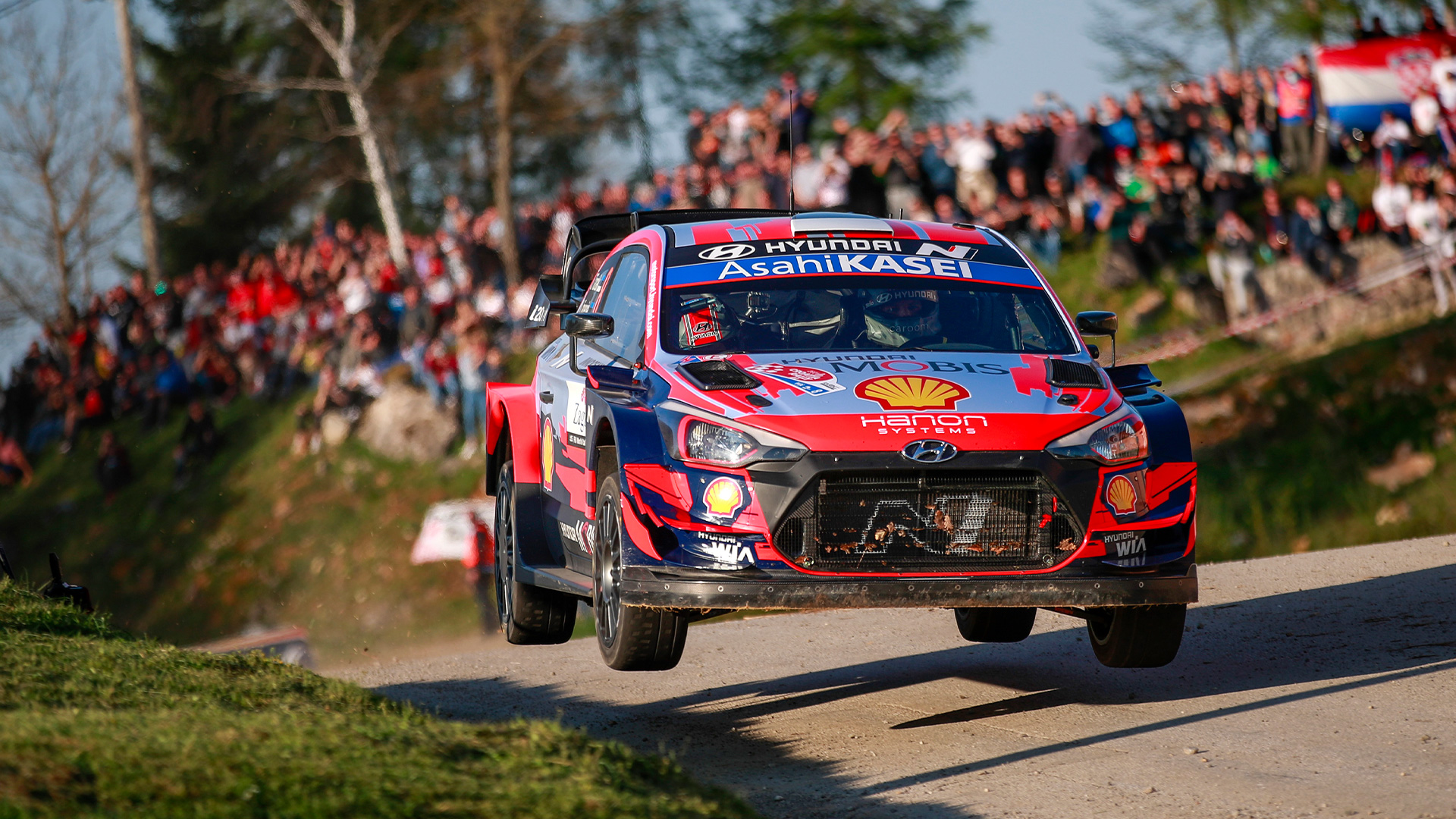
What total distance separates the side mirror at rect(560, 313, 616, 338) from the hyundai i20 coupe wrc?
0.03 ft

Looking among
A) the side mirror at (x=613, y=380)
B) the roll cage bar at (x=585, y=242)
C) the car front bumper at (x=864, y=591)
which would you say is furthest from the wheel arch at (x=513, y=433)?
the car front bumper at (x=864, y=591)

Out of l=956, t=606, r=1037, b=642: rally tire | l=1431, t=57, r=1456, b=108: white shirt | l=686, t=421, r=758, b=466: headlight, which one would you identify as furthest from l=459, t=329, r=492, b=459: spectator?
l=686, t=421, r=758, b=466: headlight

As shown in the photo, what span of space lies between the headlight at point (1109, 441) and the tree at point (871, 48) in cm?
3412

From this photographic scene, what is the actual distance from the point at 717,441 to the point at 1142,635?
212 centimetres

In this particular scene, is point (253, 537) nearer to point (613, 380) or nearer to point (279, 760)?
point (613, 380)

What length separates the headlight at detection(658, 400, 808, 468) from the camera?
592 centimetres

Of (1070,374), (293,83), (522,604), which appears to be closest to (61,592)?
(522,604)

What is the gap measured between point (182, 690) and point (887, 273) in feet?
11.7

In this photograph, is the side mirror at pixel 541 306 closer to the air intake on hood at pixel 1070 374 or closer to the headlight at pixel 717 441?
the headlight at pixel 717 441

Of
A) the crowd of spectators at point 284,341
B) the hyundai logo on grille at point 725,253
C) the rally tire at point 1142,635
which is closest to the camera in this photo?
the rally tire at point 1142,635

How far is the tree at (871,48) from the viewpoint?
40031 millimetres

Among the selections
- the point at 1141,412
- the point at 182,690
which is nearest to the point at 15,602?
the point at 182,690

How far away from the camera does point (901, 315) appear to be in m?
7.01

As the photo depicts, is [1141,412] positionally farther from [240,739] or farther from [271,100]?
[271,100]
